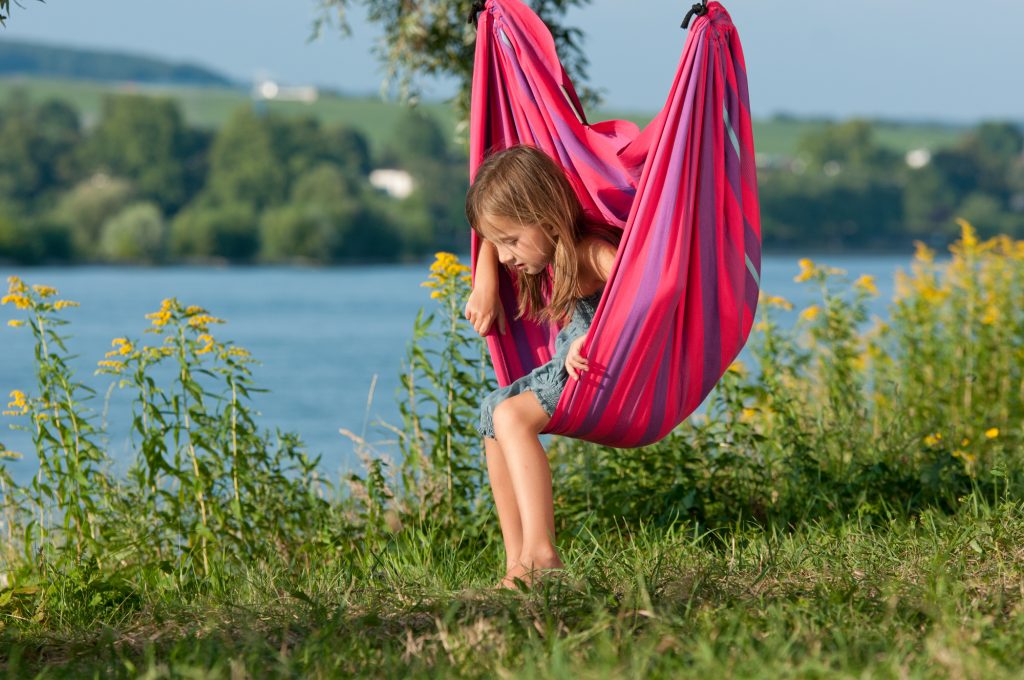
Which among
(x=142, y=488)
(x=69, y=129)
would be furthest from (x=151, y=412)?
(x=69, y=129)

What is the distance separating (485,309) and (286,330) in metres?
20.1

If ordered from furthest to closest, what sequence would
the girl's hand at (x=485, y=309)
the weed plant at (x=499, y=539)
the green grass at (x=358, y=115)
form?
1. the green grass at (x=358, y=115)
2. the girl's hand at (x=485, y=309)
3. the weed plant at (x=499, y=539)

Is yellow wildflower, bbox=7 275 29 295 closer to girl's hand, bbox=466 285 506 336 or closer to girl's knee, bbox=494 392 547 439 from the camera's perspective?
girl's hand, bbox=466 285 506 336

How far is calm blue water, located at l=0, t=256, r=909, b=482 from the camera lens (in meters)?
12.2

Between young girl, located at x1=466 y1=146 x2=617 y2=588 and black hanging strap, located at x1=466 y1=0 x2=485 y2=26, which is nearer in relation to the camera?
young girl, located at x1=466 y1=146 x2=617 y2=588

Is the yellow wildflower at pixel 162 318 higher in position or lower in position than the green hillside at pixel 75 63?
lower

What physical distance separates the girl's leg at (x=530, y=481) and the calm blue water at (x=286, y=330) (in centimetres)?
72

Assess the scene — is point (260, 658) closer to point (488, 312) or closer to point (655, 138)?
point (488, 312)

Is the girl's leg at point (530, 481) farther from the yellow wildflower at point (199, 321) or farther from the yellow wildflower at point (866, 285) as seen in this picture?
the yellow wildflower at point (866, 285)

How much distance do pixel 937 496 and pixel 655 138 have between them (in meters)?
1.76

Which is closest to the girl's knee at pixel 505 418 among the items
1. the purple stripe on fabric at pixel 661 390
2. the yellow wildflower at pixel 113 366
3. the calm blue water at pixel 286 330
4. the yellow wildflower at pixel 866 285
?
the purple stripe on fabric at pixel 661 390

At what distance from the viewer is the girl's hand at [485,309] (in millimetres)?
3697

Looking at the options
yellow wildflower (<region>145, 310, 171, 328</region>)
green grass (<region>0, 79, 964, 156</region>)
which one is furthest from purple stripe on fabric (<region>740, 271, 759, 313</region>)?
green grass (<region>0, 79, 964, 156</region>)

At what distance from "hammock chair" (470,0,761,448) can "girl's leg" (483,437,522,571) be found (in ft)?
0.71
